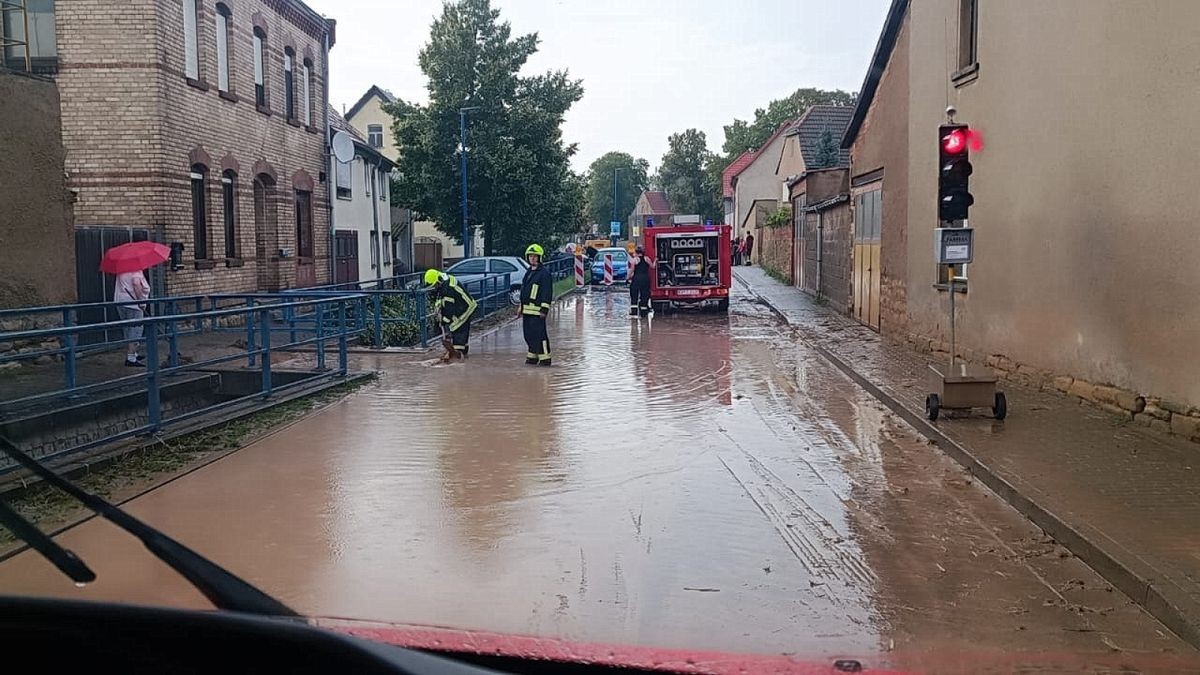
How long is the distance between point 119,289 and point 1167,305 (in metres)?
12.8

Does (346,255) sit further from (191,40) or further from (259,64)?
(191,40)

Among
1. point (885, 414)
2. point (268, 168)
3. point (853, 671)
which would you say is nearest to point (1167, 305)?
point (885, 414)

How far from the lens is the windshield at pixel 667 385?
5.43m

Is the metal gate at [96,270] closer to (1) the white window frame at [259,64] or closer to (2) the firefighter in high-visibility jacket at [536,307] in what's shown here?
(2) the firefighter in high-visibility jacket at [536,307]

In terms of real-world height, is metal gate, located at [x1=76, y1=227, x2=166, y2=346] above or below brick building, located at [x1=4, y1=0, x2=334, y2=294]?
below

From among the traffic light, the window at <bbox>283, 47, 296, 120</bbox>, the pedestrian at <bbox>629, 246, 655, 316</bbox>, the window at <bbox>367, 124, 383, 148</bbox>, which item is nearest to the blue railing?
the traffic light

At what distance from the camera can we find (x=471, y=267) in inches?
1175

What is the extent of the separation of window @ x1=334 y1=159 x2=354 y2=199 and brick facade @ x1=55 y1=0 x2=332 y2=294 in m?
5.41

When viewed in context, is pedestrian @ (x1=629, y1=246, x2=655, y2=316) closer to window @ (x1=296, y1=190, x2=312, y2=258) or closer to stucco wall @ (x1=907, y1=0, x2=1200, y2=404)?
window @ (x1=296, y1=190, x2=312, y2=258)

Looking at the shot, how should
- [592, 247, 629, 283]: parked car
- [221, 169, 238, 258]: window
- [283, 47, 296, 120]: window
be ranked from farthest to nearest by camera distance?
[592, 247, 629, 283]: parked car, [283, 47, 296, 120]: window, [221, 169, 238, 258]: window

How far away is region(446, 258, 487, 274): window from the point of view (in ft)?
96.8

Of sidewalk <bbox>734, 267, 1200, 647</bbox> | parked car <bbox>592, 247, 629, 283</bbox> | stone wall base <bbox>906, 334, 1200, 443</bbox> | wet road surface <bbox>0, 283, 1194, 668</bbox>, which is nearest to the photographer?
wet road surface <bbox>0, 283, 1194, 668</bbox>

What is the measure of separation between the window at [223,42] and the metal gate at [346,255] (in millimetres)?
7382

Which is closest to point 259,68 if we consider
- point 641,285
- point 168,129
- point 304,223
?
point 304,223
